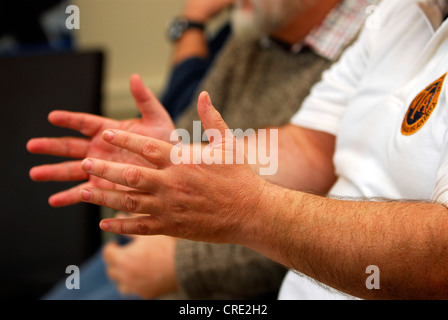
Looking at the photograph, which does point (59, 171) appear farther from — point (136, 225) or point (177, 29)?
point (177, 29)

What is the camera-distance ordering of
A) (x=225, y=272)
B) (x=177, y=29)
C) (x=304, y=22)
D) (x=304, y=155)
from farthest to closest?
(x=177, y=29)
(x=304, y=22)
(x=225, y=272)
(x=304, y=155)

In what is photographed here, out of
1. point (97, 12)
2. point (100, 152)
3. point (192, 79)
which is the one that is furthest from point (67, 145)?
point (97, 12)

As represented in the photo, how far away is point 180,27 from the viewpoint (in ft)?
5.05

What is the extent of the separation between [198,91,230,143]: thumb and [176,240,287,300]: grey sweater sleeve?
1.55 feet

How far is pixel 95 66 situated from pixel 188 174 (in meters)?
0.81

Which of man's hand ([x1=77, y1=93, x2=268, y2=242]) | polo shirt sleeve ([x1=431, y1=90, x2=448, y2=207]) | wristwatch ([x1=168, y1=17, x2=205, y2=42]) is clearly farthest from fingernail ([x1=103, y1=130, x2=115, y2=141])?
wristwatch ([x1=168, y1=17, x2=205, y2=42])

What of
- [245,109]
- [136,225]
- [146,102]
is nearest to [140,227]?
[136,225]

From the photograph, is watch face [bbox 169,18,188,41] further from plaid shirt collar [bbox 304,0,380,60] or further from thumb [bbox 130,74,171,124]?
thumb [bbox 130,74,171,124]

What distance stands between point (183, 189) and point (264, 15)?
2.45 feet

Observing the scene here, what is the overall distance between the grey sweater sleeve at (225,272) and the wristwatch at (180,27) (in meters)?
0.77

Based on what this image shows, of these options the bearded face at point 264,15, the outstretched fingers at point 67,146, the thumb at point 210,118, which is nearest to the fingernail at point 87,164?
the thumb at point 210,118

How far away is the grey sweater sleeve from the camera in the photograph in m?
0.96

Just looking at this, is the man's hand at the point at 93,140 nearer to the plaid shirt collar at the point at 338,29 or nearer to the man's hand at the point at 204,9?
the plaid shirt collar at the point at 338,29

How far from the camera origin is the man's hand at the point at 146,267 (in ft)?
3.49
